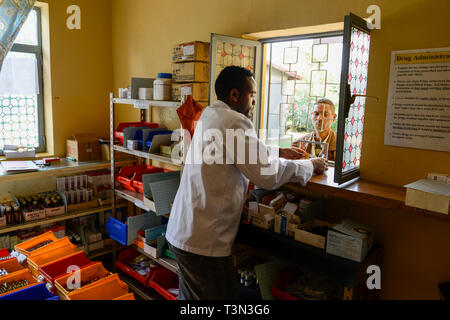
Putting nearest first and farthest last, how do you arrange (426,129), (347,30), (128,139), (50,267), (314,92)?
1. (347,30)
2. (426,129)
3. (50,267)
4. (314,92)
5. (128,139)

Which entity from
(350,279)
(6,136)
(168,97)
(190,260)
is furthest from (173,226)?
(6,136)

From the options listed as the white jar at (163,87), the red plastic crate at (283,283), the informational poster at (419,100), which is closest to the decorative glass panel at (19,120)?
the white jar at (163,87)

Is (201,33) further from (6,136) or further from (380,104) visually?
(6,136)

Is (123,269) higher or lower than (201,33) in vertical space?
lower

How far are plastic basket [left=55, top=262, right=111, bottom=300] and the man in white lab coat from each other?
70 cm

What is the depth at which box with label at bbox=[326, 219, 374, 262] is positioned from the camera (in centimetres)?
172

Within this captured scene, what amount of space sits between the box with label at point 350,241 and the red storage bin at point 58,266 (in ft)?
5.26

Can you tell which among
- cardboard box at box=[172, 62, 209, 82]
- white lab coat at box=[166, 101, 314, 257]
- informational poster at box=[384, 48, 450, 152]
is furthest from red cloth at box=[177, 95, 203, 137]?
informational poster at box=[384, 48, 450, 152]

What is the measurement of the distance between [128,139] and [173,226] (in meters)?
1.41

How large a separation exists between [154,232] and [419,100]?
2.15 m

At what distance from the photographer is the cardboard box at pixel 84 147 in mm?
3609

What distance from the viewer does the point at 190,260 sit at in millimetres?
1844

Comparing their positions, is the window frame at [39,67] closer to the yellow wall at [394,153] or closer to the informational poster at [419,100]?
the yellow wall at [394,153]

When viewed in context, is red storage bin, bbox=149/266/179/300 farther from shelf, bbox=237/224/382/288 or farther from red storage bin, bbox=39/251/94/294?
shelf, bbox=237/224/382/288
